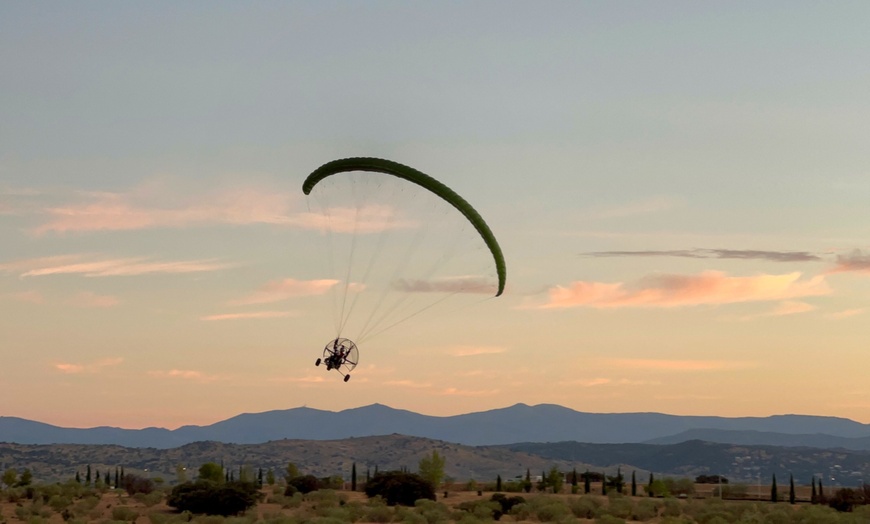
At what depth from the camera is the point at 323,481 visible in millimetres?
85250

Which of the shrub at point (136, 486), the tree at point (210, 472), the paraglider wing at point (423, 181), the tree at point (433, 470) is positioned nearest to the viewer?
the paraglider wing at point (423, 181)

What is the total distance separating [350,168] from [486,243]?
709 centimetres

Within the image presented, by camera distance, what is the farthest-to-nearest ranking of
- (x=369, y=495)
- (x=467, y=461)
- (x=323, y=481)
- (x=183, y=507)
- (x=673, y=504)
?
(x=467, y=461) < (x=323, y=481) < (x=369, y=495) < (x=673, y=504) < (x=183, y=507)

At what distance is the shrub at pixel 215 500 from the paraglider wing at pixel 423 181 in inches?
715

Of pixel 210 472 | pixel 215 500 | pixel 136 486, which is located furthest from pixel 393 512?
pixel 136 486

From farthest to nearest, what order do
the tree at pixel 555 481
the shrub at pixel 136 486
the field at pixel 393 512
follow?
the tree at pixel 555 481 → the shrub at pixel 136 486 → the field at pixel 393 512

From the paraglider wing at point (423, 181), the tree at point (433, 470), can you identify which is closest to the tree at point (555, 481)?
the tree at point (433, 470)

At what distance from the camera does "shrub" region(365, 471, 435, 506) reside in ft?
216

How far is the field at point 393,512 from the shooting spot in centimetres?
5406

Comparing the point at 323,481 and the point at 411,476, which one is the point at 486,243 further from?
the point at 323,481

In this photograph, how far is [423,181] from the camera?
4819cm

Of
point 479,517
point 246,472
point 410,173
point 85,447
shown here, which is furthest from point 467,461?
point 410,173

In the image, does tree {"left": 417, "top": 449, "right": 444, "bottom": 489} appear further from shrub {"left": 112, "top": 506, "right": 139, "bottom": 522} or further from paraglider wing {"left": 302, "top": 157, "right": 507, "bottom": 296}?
paraglider wing {"left": 302, "top": 157, "right": 507, "bottom": 296}

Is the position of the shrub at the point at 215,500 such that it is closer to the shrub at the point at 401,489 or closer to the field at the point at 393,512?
the field at the point at 393,512
